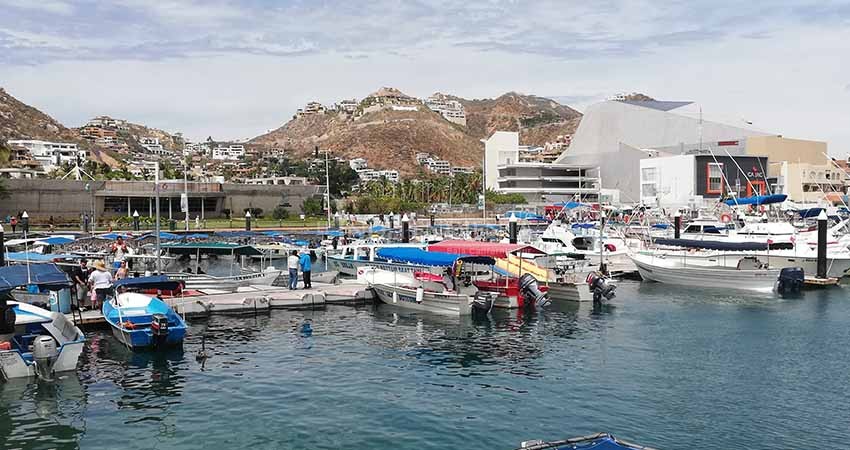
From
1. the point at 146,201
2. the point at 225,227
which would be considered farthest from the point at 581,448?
the point at 146,201

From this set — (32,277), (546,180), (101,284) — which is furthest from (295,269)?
(546,180)

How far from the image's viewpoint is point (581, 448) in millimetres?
12617

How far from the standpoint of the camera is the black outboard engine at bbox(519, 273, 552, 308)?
34.6m

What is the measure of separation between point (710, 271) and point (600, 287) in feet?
33.8

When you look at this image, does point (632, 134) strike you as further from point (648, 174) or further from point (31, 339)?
point (31, 339)

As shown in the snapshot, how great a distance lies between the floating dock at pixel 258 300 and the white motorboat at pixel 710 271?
19300 mm

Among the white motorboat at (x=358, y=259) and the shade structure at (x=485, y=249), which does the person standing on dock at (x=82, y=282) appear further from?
the shade structure at (x=485, y=249)

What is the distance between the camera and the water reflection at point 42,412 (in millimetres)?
17109

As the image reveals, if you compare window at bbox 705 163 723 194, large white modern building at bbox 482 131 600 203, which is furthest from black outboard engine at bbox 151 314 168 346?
large white modern building at bbox 482 131 600 203

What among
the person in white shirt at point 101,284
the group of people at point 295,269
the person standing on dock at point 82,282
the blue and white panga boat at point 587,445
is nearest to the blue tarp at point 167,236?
the group of people at point 295,269

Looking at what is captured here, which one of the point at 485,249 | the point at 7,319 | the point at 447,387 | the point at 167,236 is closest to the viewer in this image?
the point at 447,387

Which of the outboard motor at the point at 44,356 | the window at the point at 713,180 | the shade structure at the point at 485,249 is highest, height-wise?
the window at the point at 713,180

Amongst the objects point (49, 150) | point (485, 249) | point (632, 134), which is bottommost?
point (485, 249)

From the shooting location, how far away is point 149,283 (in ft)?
92.4
